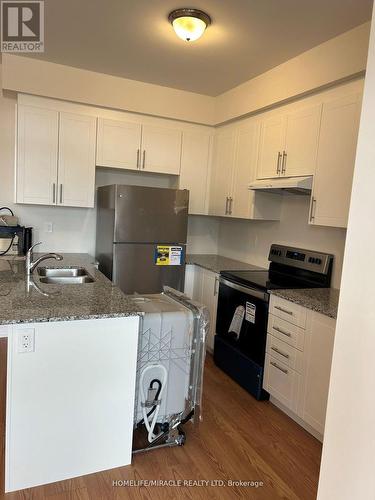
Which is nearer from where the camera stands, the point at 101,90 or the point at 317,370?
the point at 317,370

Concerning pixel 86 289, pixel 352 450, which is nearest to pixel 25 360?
pixel 86 289

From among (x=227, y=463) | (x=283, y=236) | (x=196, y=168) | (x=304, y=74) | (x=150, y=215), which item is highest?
(x=304, y=74)

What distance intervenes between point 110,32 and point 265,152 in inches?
61.6

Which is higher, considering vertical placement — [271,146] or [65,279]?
[271,146]

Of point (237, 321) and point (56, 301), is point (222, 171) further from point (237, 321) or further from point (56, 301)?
point (56, 301)

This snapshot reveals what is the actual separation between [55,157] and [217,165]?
1.68m

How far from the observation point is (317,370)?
2.30 m

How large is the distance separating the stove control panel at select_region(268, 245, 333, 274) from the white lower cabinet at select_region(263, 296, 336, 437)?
564 mm

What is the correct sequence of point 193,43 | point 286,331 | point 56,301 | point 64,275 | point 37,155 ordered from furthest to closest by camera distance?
point 37,155 → point 64,275 → point 193,43 → point 286,331 → point 56,301

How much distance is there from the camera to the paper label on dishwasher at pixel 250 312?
9.48ft

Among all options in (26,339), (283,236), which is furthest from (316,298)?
(26,339)

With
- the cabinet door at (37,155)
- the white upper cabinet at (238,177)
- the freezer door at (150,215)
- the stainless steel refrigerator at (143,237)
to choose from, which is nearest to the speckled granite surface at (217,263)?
the stainless steel refrigerator at (143,237)

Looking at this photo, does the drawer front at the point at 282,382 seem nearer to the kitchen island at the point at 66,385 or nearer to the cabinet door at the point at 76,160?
the kitchen island at the point at 66,385

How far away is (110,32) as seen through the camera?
2.58 meters
